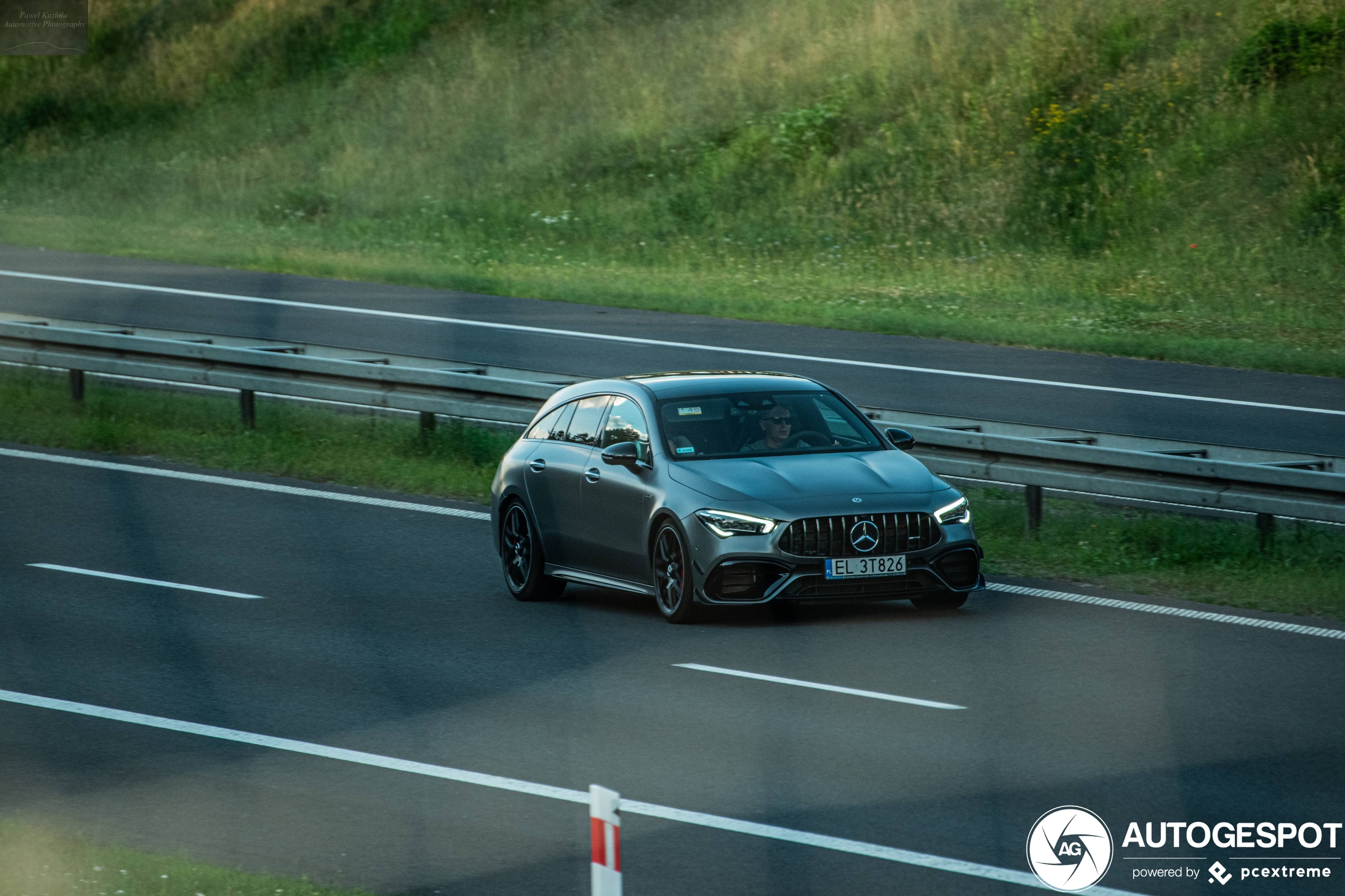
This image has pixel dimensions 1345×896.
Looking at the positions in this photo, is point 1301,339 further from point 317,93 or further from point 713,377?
point 317,93

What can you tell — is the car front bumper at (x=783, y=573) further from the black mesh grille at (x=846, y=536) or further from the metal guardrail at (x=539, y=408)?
the metal guardrail at (x=539, y=408)

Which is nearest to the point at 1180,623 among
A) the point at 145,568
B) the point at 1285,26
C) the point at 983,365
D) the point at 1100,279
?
the point at 145,568

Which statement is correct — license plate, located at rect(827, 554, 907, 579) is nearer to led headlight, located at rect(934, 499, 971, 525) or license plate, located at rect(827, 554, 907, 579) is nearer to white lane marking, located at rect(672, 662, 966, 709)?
led headlight, located at rect(934, 499, 971, 525)

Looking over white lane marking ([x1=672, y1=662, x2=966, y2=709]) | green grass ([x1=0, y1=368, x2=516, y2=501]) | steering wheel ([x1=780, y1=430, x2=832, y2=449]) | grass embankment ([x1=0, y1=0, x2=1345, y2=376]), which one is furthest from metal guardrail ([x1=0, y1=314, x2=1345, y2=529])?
grass embankment ([x1=0, y1=0, x2=1345, y2=376])

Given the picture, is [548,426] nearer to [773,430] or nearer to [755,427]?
[755,427]

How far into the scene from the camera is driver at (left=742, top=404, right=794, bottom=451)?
40.3 ft

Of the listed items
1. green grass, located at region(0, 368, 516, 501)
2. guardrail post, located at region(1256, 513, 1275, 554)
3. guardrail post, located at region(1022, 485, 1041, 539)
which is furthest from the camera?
green grass, located at region(0, 368, 516, 501)

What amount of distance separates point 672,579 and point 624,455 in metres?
0.85

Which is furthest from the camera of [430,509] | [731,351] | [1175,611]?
[731,351]

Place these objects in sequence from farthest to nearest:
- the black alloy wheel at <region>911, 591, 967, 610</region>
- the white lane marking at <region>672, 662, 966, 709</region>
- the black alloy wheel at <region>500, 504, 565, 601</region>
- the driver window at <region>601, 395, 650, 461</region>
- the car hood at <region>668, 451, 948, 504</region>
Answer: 1. the black alloy wheel at <region>500, 504, 565, 601</region>
2. the driver window at <region>601, 395, 650, 461</region>
3. the black alloy wheel at <region>911, 591, 967, 610</region>
4. the car hood at <region>668, 451, 948, 504</region>
5. the white lane marking at <region>672, 662, 966, 709</region>

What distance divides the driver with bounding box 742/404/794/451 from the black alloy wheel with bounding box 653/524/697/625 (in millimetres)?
846

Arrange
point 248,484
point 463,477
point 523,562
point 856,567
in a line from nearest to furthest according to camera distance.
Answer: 1. point 856,567
2. point 523,562
3. point 248,484
4. point 463,477

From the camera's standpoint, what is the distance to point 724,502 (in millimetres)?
11531

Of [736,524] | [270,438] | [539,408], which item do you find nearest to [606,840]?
[736,524]
